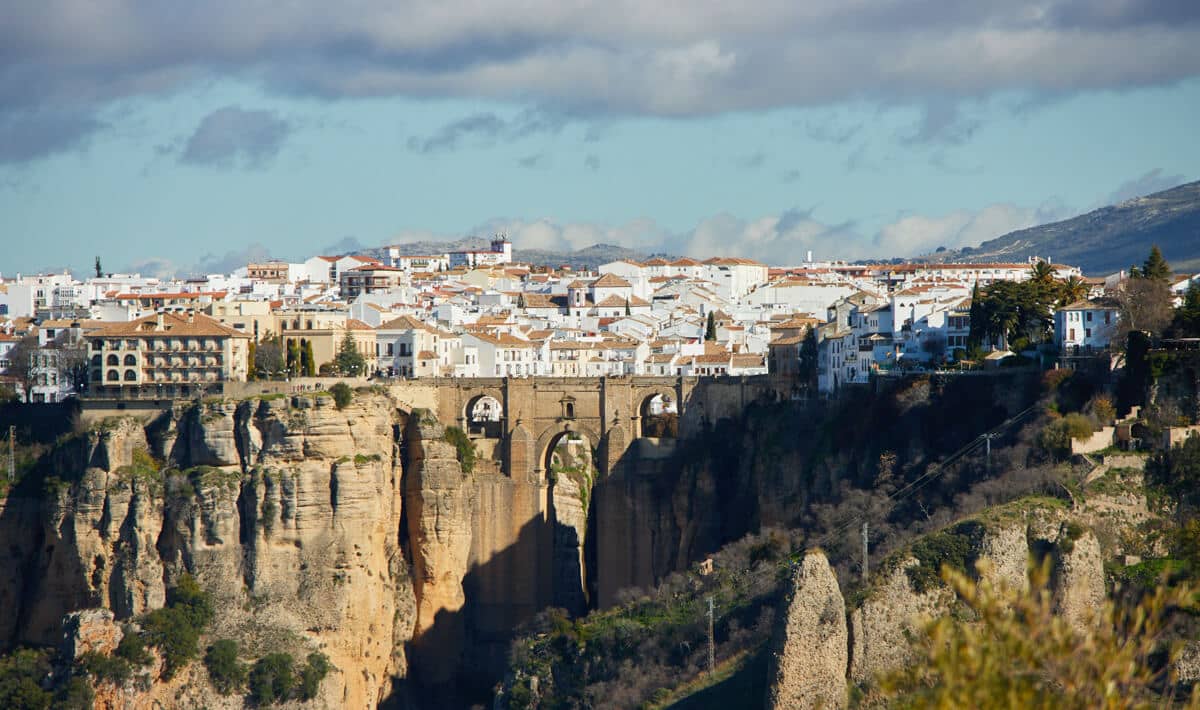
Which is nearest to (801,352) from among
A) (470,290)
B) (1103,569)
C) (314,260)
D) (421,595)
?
(421,595)

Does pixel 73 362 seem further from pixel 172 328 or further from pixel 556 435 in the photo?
pixel 556 435

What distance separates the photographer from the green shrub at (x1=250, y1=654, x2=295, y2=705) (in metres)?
56.8

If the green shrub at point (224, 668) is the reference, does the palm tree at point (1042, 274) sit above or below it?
above

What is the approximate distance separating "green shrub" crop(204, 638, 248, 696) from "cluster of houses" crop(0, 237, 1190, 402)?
10.4 metres

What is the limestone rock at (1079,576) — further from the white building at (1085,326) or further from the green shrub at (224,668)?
the green shrub at (224,668)

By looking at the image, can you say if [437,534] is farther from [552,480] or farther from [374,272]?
[374,272]

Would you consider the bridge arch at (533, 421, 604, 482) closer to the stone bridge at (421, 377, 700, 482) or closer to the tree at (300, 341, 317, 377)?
the stone bridge at (421, 377, 700, 482)

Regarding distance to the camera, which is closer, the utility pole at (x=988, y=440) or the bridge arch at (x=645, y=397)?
the utility pole at (x=988, y=440)

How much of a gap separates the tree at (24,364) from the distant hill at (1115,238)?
8347 centimetres

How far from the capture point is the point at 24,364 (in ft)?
234

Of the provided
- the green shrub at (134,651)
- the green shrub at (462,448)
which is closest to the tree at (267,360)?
the green shrub at (462,448)

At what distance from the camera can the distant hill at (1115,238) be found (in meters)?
142

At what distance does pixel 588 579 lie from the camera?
67.1 meters

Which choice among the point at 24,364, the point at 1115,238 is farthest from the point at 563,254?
the point at 24,364
